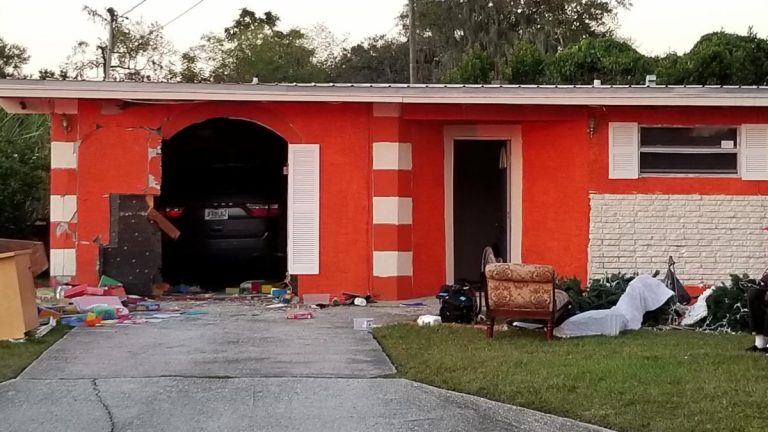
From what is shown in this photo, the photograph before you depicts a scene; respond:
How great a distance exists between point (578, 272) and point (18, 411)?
27.3 feet

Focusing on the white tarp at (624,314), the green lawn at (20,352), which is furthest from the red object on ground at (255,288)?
the white tarp at (624,314)

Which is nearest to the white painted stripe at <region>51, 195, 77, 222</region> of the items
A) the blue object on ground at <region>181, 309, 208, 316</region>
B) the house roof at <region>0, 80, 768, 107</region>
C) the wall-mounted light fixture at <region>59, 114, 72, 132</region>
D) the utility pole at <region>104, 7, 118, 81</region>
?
the wall-mounted light fixture at <region>59, 114, 72, 132</region>

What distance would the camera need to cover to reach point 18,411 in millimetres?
6508

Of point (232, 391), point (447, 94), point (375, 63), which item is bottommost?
point (232, 391)

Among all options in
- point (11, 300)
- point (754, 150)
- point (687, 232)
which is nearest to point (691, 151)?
point (754, 150)

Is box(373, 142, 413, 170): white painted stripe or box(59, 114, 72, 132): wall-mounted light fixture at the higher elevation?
box(59, 114, 72, 132): wall-mounted light fixture

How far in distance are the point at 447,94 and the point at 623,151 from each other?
261 cm

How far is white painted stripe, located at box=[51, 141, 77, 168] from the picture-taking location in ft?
40.9

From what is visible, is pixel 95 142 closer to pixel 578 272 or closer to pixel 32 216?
pixel 32 216

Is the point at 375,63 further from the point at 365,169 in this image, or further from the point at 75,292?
the point at 75,292

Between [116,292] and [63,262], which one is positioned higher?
[63,262]

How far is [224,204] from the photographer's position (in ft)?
44.6

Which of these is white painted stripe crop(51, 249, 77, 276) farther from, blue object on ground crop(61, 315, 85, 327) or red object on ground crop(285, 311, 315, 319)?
red object on ground crop(285, 311, 315, 319)

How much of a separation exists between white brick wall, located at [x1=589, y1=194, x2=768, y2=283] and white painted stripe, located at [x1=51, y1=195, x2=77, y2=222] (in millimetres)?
7035
